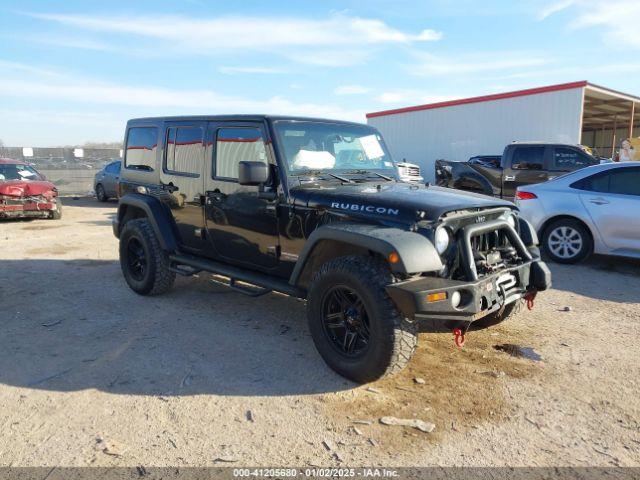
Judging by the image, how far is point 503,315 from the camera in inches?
164

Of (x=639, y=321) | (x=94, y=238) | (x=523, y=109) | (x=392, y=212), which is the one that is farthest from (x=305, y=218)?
(x=523, y=109)

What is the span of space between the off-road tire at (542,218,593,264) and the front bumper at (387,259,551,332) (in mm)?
4062

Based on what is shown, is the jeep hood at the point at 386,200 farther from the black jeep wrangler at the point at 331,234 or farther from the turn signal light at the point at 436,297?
the turn signal light at the point at 436,297

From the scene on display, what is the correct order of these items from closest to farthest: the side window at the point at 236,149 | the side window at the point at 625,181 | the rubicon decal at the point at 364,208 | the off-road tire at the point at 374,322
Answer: the off-road tire at the point at 374,322
the rubicon decal at the point at 364,208
the side window at the point at 236,149
the side window at the point at 625,181

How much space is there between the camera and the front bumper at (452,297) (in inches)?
122

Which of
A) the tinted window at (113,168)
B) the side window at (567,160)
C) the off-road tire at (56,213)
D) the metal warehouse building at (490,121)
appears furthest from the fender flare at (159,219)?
the metal warehouse building at (490,121)

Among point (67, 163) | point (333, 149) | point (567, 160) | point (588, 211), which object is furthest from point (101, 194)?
point (588, 211)

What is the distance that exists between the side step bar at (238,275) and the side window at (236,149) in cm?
89

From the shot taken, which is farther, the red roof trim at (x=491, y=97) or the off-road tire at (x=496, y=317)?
the red roof trim at (x=491, y=97)

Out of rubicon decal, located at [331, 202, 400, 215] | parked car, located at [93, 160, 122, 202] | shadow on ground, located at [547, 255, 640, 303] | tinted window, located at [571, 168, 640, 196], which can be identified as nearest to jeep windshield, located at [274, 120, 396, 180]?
rubicon decal, located at [331, 202, 400, 215]

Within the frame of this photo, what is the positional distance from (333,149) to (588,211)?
4369 mm

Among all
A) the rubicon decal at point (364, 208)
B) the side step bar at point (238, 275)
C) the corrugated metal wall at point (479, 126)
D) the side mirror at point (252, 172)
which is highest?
the corrugated metal wall at point (479, 126)

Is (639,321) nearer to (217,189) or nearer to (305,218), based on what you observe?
(305,218)

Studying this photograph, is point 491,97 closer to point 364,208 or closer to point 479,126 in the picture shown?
point 479,126
